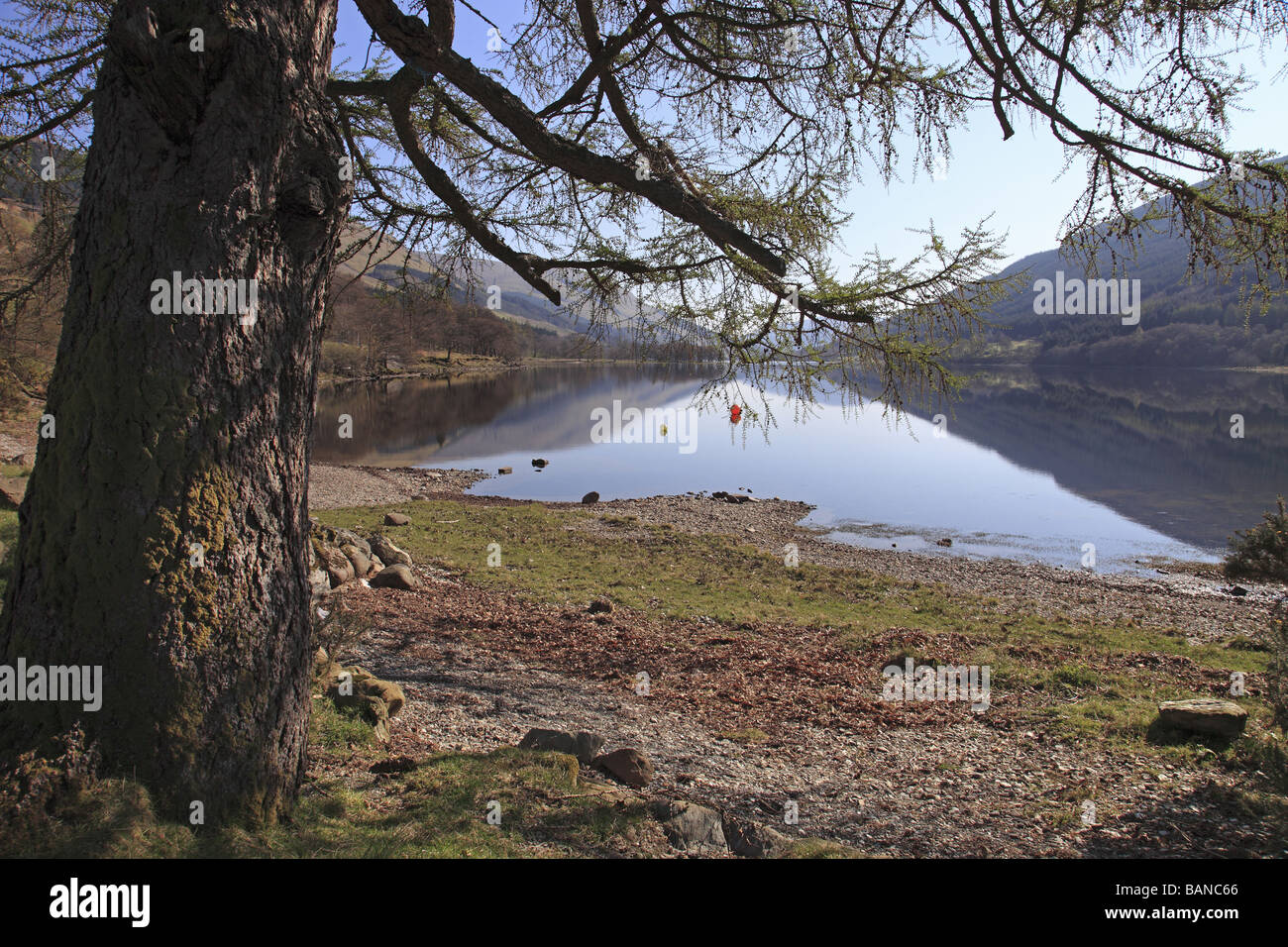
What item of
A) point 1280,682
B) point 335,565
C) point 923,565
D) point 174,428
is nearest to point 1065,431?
point 923,565

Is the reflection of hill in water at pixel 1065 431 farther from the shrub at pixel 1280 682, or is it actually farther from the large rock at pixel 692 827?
the shrub at pixel 1280 682

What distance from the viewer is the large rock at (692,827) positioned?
4.02 m

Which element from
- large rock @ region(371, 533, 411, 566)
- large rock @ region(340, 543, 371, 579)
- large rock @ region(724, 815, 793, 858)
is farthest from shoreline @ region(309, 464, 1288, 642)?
large rock @ region(724, 815, 793, 858)

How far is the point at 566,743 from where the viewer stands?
5.49 metres

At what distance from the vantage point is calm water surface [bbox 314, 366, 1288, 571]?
26.2 metres

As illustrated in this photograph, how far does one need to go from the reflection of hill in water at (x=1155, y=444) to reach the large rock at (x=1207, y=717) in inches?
646

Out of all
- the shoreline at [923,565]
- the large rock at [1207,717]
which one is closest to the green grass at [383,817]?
the large rock at [1207,717]

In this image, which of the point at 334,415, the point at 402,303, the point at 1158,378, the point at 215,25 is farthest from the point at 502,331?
the point at 1158,378

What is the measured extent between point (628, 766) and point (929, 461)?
41478 mm
